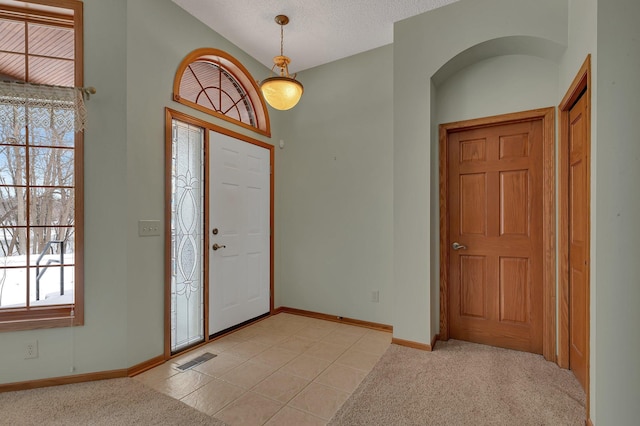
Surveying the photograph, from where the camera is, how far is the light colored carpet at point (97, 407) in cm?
171

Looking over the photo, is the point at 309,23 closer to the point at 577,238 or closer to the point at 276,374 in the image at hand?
the point at 577,238

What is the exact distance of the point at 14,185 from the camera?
2084 millimetres

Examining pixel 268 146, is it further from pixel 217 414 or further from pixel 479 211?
pixel 217 414

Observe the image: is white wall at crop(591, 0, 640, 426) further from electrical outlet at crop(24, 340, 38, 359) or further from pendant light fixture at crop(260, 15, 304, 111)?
electrical outlet at crop(24, 340, 38, 359)

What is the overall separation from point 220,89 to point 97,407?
9.41 feet

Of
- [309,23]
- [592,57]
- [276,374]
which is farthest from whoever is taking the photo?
[309,23]

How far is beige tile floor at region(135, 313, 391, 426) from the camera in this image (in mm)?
1825

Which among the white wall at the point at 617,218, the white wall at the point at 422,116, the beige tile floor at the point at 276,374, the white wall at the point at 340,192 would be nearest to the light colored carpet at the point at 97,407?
the beige tile floor at the point at 276,374

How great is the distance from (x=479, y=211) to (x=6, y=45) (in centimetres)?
393

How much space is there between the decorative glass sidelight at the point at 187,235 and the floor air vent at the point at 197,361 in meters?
0.21

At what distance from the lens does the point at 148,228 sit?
2354 mm

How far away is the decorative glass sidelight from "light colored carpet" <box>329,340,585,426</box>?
159cm

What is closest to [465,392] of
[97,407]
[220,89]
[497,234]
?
[497,234]

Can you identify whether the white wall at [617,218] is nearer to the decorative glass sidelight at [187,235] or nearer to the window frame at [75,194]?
the decorative glass sidelight at [187,235]
